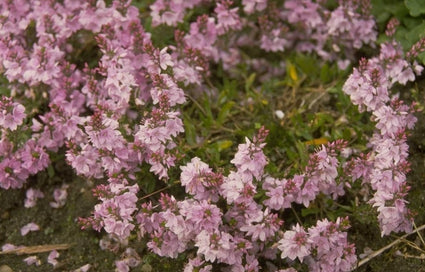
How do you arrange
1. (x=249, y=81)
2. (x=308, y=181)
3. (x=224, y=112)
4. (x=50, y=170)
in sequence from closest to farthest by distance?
(x=308, y=181), (x=50, y=170), (x=224, y=112), (x=249, y=81)

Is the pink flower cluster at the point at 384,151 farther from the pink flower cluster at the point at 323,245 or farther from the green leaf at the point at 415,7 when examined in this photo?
the green leaf at the point at 415,7

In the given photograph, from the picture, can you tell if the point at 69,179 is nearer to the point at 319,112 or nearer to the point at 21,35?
the point at 21,35

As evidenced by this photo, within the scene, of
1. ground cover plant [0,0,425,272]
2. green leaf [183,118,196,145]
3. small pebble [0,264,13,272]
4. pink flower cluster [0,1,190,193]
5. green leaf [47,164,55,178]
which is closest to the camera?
ground cover plant [0,0,425,272]

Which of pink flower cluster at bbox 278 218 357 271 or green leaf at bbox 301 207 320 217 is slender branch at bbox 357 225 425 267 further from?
green leaf at bbox 301 207 320 217

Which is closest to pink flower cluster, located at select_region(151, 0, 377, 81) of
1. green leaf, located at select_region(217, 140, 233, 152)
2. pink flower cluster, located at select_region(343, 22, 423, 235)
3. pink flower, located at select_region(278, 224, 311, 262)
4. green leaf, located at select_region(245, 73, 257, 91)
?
green leaf, located at select_region(245, 73, 257, 91)

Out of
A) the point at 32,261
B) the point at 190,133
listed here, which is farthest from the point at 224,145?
the point at 32,261

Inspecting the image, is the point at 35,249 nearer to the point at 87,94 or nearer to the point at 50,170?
the point at 50,170

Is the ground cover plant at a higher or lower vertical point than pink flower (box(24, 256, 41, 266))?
higher
